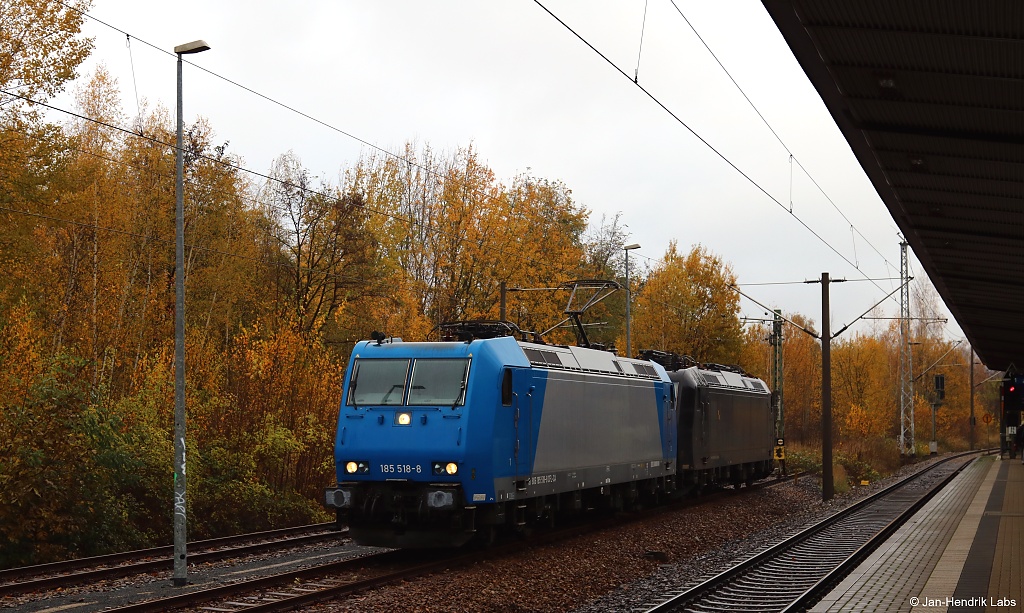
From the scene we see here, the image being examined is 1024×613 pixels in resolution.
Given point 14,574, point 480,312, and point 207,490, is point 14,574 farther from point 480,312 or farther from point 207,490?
point 480,312

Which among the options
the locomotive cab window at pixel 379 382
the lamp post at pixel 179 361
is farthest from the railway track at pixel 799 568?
the lamp post at pixel 179 361

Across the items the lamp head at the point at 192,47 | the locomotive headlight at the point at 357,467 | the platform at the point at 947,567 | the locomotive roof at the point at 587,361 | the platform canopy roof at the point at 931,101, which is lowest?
the platform at the point at 947,567

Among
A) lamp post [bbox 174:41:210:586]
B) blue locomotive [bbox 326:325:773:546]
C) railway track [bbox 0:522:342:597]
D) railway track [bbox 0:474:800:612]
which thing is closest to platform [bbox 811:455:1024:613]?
blue locomotive [bbox 326:325:773:546]

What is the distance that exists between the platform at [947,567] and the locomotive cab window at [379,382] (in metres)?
7.05

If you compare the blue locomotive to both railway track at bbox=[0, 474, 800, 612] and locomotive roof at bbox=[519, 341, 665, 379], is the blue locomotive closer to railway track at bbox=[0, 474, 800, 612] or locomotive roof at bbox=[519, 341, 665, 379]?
locomotive roof at bbox=[519, 341, 665, 379]

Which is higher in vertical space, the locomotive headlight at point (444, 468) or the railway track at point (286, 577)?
the locomotive headlight at point (444, 468)

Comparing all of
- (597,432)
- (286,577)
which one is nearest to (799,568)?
(597,432)

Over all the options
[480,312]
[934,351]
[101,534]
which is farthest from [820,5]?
[934,351]

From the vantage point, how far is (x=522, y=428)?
648 inches

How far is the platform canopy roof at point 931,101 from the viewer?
8.84m

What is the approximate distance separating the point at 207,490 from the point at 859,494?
68.0 feet

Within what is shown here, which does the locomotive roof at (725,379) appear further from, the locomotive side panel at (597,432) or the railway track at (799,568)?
the railway track at (799,568)

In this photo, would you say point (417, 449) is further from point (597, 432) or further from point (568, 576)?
point (597, 432)

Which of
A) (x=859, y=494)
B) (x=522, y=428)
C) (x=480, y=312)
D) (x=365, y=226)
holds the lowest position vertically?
(x=859, y=494)
